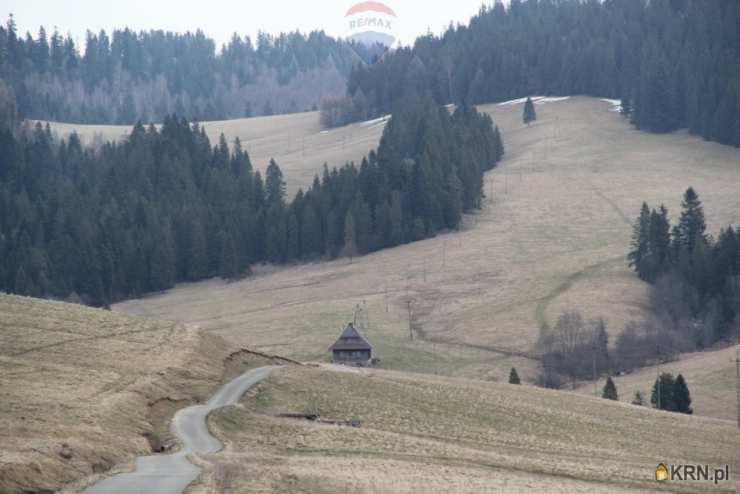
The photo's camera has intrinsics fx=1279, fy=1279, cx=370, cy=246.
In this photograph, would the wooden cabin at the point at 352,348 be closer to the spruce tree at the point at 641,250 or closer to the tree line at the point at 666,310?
the tree line at the point at 666,310

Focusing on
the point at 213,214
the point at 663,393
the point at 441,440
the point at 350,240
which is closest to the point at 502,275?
the point at 350,240

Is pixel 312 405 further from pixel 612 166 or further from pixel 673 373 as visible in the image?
pixel 612 166

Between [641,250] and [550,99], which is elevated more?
[550,99]

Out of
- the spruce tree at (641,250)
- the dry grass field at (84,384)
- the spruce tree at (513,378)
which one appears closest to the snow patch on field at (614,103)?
the spruce tree at (641,250)

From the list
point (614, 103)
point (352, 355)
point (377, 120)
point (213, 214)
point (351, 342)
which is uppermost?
point (614, 103)

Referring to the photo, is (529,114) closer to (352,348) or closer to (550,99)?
(550,99)

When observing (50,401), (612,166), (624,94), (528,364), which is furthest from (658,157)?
(50,401)

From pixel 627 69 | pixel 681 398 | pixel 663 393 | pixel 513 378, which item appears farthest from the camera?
pixel 627 69
